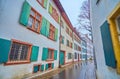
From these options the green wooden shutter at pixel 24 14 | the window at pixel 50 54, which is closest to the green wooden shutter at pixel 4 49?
the green wooden shutter at pixel 24 14

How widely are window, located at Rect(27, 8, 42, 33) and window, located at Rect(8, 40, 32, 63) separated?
62.4 inches

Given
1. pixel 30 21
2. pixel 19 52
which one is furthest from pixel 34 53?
pixel 30 21

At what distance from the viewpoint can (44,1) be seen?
11.1 m

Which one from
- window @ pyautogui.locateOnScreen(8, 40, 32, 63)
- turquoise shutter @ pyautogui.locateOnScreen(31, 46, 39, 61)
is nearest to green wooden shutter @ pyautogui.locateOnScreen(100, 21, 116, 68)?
window @ pyautogui.locateOnScreen(8, 40, 32, 63)

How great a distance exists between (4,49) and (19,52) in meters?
1.50

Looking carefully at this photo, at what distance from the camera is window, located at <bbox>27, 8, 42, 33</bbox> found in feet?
28.1

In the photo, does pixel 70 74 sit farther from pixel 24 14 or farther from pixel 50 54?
pixel 24 14

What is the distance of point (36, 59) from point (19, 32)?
9.86 feet

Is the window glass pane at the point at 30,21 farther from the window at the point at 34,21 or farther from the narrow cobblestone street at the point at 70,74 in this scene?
the narrow cobblestone street at the point at 70,74

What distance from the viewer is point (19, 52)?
23.1 feet

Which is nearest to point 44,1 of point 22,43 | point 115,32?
point 22,43

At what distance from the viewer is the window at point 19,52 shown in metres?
6.45

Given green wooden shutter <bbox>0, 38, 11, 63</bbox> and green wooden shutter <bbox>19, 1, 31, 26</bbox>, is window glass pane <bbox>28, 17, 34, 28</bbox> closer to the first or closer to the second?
green wooden shutter <bbox>19, 1, 31, 26</bbox>

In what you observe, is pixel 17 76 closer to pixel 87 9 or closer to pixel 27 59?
pixel 27 59
